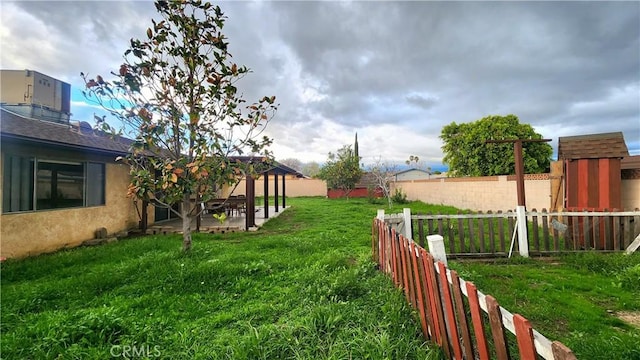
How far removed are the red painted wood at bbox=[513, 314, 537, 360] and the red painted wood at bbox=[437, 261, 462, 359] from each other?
60cm

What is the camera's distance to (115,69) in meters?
5.01

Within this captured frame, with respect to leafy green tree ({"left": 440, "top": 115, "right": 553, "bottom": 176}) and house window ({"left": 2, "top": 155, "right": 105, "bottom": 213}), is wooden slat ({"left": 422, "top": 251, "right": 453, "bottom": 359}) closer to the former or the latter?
house window ({"left": 2, "top": 155, "right": 105, "bottom": 213})

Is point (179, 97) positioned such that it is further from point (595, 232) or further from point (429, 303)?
point (595, 232)

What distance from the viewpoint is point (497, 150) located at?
15047mm

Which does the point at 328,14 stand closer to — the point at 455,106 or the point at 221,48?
the point at 221,48

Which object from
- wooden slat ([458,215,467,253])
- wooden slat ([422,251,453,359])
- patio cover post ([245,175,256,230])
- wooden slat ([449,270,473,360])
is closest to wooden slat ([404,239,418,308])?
wooden slat ([422,251,453,359])

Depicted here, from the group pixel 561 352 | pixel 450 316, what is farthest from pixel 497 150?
pixel 561 352

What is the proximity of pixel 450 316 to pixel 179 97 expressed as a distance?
214 inches

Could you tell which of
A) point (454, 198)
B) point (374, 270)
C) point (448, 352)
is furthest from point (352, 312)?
point (454, 198)

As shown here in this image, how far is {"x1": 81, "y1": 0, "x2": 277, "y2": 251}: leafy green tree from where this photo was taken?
492 centimetres

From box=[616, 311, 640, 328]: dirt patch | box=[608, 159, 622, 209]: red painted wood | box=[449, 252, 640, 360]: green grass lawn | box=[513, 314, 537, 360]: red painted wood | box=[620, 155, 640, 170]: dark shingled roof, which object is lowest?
box=[616, 311, 640, 328]: dirt patch

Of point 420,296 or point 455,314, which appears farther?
point 420,296

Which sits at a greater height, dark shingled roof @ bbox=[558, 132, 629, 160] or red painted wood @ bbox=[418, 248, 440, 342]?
dark shingled roof @ bbox=[558, 132, 629, 160]

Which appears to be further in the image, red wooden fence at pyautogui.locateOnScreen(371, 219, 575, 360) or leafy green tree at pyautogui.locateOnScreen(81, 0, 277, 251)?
leafy green tree at pyautogui.locateOnScreen(81, 0, 277, 251)
